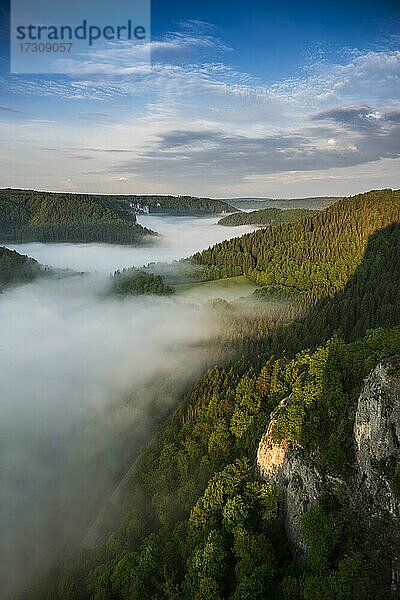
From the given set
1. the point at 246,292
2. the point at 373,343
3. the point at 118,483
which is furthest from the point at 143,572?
the point at 246,292

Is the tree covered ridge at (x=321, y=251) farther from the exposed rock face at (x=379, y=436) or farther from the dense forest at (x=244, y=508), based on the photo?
the exposed rock face at (x=379, y=436)

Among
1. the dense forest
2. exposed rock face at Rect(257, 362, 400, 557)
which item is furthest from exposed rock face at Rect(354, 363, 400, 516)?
the dense forest

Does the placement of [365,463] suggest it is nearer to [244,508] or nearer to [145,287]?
[244,508]

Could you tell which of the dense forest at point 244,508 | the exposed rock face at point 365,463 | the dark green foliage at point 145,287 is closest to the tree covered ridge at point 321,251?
the dark green foliage at point 145,287

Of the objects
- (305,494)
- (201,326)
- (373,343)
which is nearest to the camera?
(305,494)

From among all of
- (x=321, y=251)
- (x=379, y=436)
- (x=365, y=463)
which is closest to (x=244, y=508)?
(x=365, y=463)

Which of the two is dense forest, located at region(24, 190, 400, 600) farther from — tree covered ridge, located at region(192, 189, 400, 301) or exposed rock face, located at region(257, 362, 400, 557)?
tree covered ridge, located at region(192, 189, 400, 301)

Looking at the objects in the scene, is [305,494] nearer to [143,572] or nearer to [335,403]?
[335,403]
